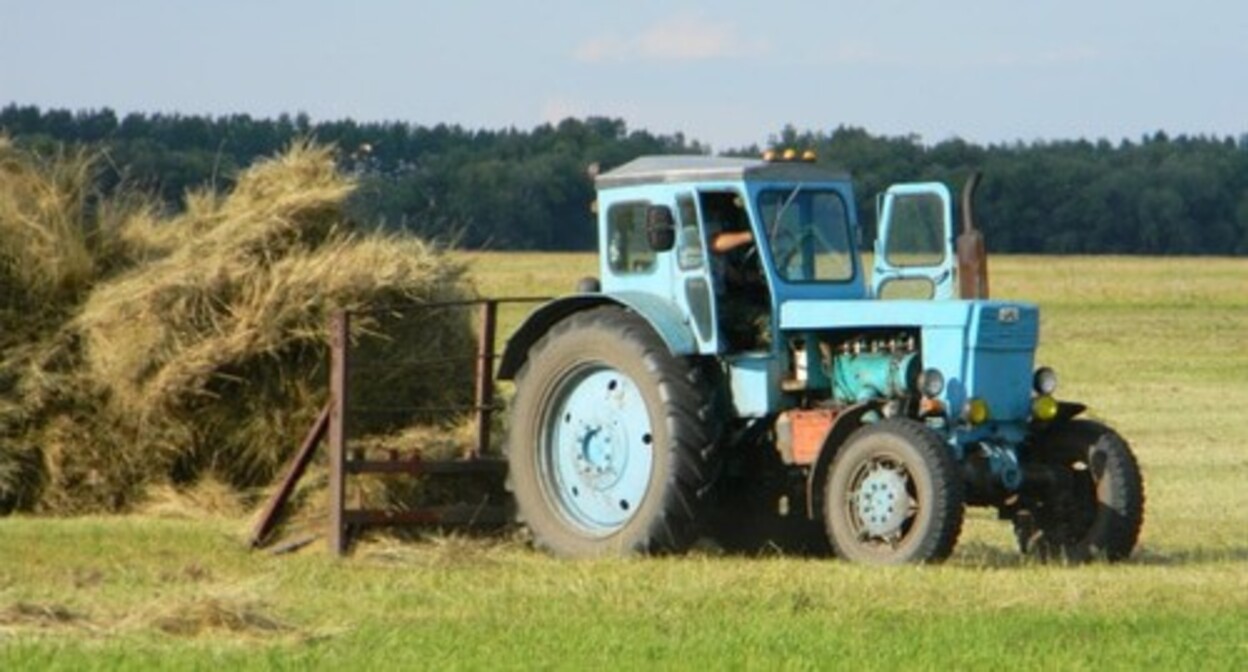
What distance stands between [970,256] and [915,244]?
3.05 feet

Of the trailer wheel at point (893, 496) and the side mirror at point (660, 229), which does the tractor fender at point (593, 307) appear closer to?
the side mirror at point (660, 229)

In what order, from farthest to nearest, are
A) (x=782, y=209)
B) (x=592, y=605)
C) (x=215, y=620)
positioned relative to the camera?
(x=782, y=209) → (x=592, y=605) → (x=215, y=620)

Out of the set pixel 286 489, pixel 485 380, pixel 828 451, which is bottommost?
pixel 286 489

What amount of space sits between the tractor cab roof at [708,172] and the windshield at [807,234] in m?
0.09

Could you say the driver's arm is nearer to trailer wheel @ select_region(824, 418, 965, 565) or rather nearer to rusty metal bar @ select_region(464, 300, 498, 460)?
A: trailer wheel @ select_region(824, 418, 965, 565)

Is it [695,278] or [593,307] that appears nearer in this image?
[695,278]

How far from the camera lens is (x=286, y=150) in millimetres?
18578

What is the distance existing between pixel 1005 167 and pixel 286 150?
142ft

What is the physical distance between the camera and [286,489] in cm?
1630

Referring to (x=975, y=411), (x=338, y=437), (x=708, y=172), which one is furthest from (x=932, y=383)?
(x=338, y=437)

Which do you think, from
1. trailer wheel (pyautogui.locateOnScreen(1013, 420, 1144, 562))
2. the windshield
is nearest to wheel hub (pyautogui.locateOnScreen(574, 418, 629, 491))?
the windshield

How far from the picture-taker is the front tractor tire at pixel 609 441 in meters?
15.3

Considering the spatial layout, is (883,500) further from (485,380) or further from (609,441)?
(485,380)

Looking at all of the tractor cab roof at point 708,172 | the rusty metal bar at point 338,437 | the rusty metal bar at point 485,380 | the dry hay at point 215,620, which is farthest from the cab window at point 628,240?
the dry hay at point 215,620
